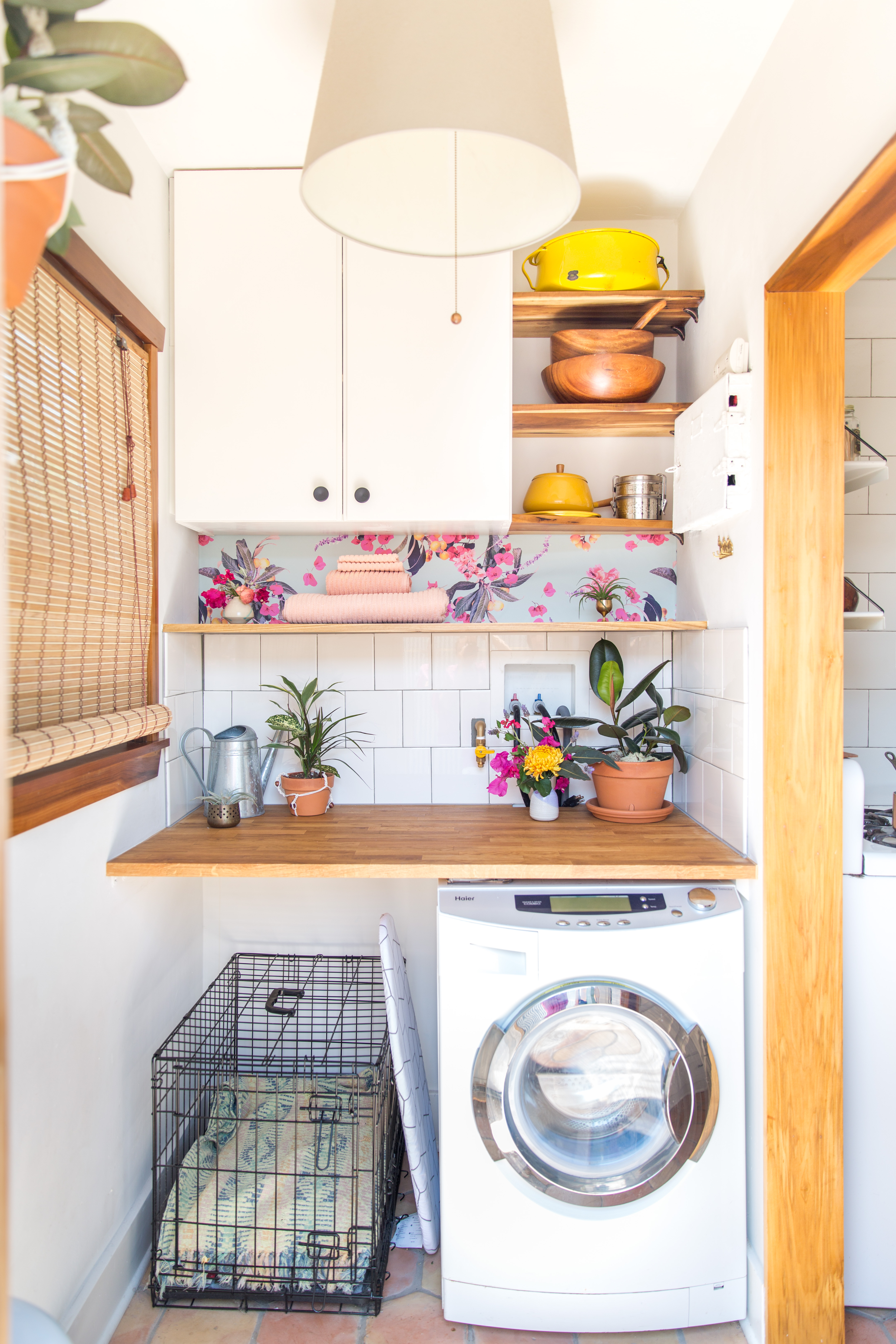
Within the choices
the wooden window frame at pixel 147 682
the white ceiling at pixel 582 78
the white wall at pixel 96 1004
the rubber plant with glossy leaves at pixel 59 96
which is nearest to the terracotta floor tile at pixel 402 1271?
the white wall at pixel 96 1004

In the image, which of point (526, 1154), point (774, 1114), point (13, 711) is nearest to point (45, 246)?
point (13, 711)

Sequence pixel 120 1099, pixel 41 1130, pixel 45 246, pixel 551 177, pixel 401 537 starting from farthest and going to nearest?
pixel 401 537 → pixel 120 1099 → pixel 41 1130 → pixel 551 177 → pixel 45 246

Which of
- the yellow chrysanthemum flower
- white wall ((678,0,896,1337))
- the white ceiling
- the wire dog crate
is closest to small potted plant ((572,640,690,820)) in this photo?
the yellow chrysanthemum flower

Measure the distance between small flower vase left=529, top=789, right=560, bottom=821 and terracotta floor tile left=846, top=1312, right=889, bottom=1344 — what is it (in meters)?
1.22

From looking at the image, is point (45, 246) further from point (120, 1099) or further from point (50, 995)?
point (120, 1099)

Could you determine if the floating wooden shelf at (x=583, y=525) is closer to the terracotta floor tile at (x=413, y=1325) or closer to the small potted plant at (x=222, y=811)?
the small potted plant at (x=222, y=811)

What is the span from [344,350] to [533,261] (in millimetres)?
636

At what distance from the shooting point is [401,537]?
2260 mm

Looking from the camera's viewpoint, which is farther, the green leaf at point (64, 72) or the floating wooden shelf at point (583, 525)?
the floating wooden shelf at point (583, 525)

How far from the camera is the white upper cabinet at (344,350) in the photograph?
6.25 ft

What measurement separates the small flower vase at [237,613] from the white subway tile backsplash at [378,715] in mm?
368

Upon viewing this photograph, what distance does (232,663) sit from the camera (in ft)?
7.49

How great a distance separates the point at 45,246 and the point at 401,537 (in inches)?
68.7

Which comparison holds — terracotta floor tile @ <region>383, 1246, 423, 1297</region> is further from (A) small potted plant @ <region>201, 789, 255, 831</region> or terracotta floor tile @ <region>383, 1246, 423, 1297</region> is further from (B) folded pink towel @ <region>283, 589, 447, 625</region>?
(B) folded pink towel @ <region>283, 589, 447, 625</region>
